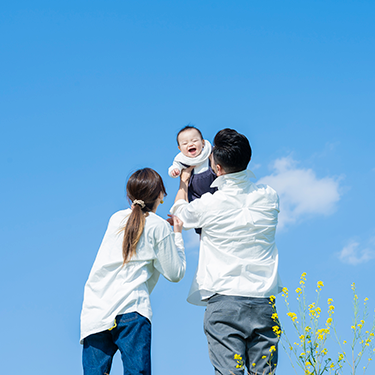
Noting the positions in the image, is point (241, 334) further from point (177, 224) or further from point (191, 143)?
point (191, 143)

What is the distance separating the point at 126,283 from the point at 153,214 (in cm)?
69

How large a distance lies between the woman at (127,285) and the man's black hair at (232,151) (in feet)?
2.57

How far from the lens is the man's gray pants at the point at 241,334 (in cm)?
384

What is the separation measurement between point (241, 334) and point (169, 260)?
85 cm

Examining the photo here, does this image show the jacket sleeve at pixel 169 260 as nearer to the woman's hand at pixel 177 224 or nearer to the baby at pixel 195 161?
the woman's hand at pixel 177 224

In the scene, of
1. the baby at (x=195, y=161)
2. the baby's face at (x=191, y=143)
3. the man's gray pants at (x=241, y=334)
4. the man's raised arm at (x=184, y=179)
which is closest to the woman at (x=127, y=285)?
the man's gray pants at (x=241, y=334)

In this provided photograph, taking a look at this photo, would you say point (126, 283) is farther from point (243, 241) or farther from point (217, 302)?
point (243, 241)

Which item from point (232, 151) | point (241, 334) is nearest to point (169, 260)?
point (241, 334)

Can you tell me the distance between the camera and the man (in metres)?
3.89

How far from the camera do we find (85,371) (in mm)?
3869

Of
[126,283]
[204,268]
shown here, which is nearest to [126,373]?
[126,283]

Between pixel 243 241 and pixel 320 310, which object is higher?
pixel 243 241

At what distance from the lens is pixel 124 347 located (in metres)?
3.80

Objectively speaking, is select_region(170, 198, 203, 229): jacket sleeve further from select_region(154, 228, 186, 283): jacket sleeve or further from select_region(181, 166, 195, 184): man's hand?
select_region(181, 166, 195, 184): man's hand
